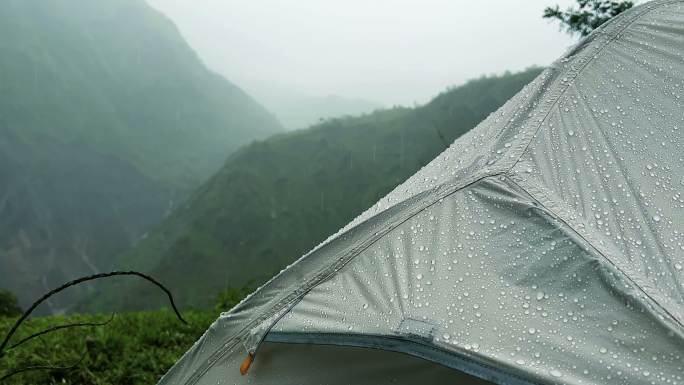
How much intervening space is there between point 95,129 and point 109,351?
9827cm

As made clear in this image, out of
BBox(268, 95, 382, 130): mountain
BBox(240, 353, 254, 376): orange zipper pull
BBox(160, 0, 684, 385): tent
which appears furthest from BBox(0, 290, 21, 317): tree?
BBox(268, 95, 382, 130): mountain

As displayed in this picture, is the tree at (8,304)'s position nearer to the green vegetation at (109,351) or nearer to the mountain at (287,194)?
the green vegetation at (109,351)

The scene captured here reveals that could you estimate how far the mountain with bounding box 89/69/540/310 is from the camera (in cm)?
4912

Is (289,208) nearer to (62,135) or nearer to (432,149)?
(432,149)

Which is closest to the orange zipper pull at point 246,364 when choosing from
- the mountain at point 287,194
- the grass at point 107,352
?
the grass at point 107,352

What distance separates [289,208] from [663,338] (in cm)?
5526

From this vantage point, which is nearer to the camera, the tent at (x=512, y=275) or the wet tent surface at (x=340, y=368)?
the tent at (x=512, y=275)

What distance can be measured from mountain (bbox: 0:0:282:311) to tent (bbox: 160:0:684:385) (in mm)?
61972

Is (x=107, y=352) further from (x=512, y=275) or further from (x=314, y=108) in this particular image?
(x=314, y=108)

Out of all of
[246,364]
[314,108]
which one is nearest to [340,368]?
[246,364]

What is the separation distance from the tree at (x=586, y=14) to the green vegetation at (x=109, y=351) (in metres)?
6.41

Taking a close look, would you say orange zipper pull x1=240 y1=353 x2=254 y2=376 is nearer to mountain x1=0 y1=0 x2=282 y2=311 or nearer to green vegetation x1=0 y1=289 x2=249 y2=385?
green vegetation x1=0 y1=289 x2=249 y2=385

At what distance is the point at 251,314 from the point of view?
185cm

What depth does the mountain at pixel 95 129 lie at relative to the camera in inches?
2692
